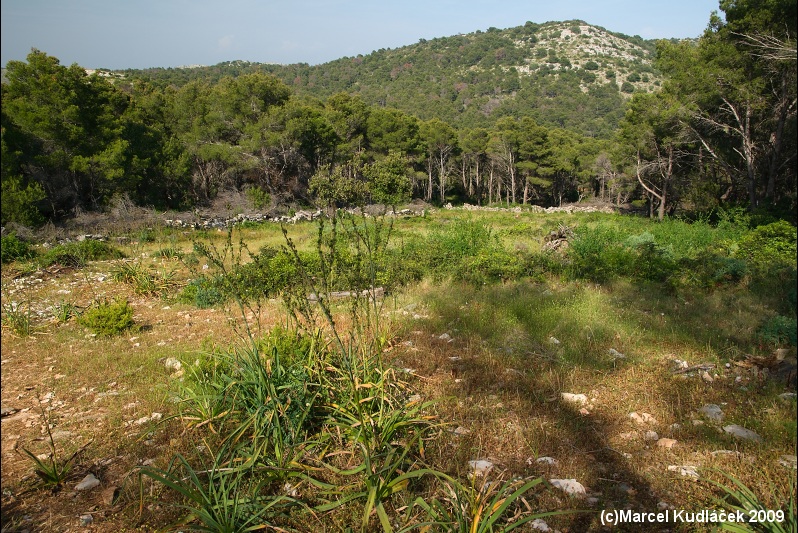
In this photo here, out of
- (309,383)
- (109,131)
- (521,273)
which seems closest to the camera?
(309,383)

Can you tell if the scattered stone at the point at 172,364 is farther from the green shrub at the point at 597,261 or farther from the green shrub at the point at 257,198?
the green shrub at the point at 257,198

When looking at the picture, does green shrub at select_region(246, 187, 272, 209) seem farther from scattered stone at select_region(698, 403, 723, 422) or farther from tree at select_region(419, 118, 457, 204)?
scattered stone at select_region(698, 403, 723, 422)

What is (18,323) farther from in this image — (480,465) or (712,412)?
(712,412)

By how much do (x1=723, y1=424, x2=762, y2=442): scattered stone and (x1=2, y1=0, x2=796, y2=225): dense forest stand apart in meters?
1.60

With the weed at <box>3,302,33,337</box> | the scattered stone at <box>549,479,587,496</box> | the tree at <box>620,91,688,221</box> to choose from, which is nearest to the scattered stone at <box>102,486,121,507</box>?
the scattered stone at <box>549,479,587,496</box>

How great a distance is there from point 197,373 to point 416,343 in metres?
2.22

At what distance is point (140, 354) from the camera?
4.76m

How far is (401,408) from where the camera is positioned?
2.87 meters

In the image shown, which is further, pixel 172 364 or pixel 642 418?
pixel 172 364

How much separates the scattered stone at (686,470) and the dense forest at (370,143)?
166 centimetres

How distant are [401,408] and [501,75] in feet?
346

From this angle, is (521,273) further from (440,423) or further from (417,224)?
(417,224)

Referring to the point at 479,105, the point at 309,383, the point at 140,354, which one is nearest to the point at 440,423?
the point at 309,383

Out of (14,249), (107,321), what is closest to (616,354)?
(107,321)
